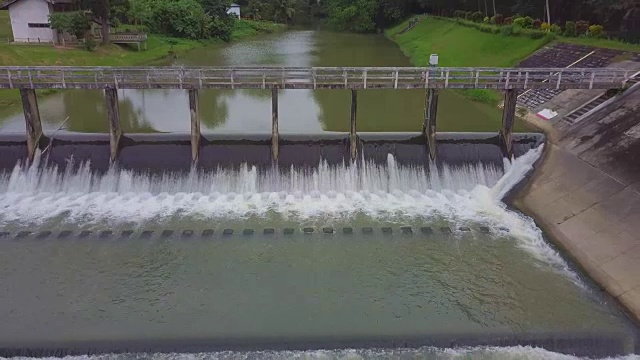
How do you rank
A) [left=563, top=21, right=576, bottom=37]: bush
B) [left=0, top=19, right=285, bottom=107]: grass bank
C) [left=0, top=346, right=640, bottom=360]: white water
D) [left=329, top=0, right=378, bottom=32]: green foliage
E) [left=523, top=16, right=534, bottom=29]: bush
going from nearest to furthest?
[left=0, top=346, right=640, bottom=360]: white water, [left=563, top=21, right=576, bottom=37]: bush, [left=0, top=19, right=285, bottom=107]: grass bank, [left=523, top=16, right=534, bottom=29]: bush, [left=329, top=0, right=378, bottom=32]: green foliage

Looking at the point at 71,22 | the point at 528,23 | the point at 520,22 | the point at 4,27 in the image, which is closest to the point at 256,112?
the point at 71,22

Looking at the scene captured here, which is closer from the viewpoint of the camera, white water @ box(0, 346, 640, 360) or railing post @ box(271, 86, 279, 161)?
white water @ box(0, 346, 640, 360)

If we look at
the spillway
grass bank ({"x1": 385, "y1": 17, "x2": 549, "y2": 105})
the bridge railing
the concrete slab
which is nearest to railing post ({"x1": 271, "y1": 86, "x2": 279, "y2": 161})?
the spillway

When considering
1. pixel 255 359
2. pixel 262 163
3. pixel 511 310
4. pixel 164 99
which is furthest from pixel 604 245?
pixel 164 99

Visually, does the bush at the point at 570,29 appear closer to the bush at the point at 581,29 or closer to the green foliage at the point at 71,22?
the bush at the point at 581,29

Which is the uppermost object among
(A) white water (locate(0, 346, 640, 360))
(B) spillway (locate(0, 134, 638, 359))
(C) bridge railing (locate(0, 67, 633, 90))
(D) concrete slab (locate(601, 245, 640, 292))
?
(C) bridge railing (locate(0, 67, 633, 90))

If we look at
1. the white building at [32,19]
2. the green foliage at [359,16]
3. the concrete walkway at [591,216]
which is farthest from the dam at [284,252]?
the green foliage at [359,16]

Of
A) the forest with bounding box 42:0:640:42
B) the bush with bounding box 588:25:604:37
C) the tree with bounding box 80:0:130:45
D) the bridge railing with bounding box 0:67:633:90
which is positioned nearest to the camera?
the bridge railing with bounding box 0:67:633:90

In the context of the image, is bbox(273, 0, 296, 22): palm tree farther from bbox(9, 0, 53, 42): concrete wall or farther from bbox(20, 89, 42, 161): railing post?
bbox(20, 89, 42, 161): railing post
